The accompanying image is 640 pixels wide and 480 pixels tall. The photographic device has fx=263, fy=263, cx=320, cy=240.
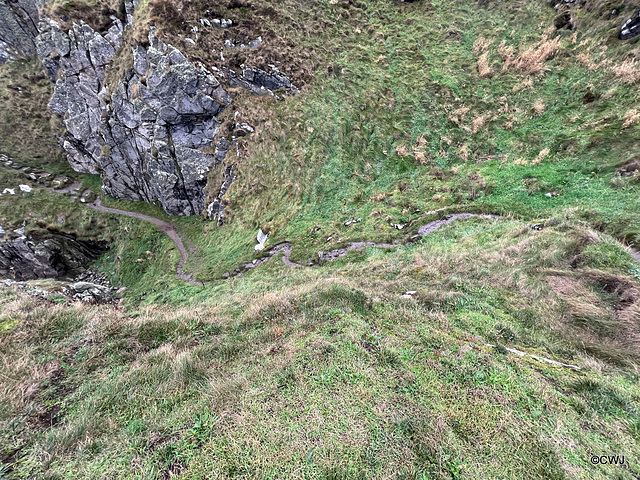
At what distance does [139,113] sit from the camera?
4028 centimetres

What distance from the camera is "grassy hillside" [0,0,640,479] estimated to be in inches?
197

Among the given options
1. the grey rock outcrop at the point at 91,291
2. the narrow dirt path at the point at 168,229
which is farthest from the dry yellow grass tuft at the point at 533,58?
the grey rock outcrop at the point at 91,291

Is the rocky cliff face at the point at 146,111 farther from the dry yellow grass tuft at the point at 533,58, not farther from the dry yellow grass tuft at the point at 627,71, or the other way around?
the dry yellow grass tuft at the point at 627,71

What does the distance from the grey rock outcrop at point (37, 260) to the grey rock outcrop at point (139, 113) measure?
13.9 m

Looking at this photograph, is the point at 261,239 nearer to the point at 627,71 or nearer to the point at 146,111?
the point at 146,111

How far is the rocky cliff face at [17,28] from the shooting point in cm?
5825

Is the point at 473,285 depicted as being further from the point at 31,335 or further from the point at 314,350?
the point at 31,335

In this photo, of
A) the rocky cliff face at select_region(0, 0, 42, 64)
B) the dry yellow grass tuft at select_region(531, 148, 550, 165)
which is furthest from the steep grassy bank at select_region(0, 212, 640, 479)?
the rocky cliff face at select_region(0, 0, 42, 64)

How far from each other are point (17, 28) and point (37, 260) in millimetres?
59290

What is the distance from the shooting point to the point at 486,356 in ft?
24.0

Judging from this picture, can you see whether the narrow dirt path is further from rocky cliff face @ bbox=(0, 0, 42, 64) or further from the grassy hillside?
rocky cliff face @ bbox=(0, 0, 42, 64)

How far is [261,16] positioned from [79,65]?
3373 centimetres

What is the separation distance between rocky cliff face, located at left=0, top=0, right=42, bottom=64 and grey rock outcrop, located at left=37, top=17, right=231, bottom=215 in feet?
58.3

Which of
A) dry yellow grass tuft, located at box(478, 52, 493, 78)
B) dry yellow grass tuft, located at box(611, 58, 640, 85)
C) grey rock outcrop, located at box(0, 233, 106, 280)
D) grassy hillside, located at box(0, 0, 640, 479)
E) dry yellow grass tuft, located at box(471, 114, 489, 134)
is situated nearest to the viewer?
grassy hillside, located at box(0, 0, 640, 479)
